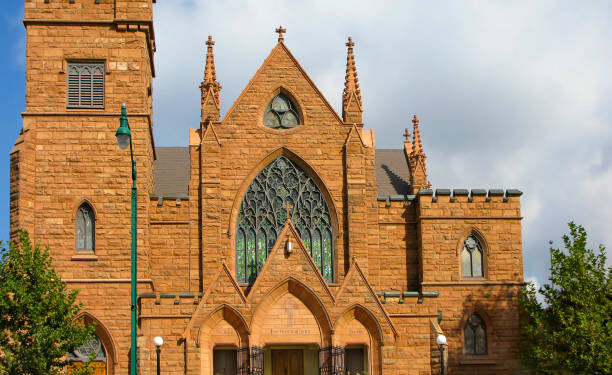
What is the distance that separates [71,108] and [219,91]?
511 cm

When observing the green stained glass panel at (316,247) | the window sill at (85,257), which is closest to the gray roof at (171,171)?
the window sill at (85,257)

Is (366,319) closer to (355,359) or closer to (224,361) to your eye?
(355,359)

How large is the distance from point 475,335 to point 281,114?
10.1 metres

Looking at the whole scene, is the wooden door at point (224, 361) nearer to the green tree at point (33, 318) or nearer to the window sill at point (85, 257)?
the window sill at point (85, 257)

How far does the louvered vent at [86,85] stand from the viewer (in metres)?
31.9

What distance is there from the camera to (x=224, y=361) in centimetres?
3053

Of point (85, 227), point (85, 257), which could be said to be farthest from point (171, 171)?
point (85, 257)

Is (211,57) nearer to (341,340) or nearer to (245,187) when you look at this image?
(245,187)

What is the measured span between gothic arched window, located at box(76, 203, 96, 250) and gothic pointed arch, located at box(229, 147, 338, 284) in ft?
15.2

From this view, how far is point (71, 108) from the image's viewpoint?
1254 inches

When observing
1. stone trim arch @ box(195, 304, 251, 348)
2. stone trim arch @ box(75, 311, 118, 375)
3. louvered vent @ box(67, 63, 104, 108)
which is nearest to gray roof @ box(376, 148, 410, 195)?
stone trim arch @ box(195, 304, 251, 348)

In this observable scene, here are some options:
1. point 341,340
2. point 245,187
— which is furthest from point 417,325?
point 245,187

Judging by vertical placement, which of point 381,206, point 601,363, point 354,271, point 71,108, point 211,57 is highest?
point 211,57

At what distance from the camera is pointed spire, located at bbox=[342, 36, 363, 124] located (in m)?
33.8
